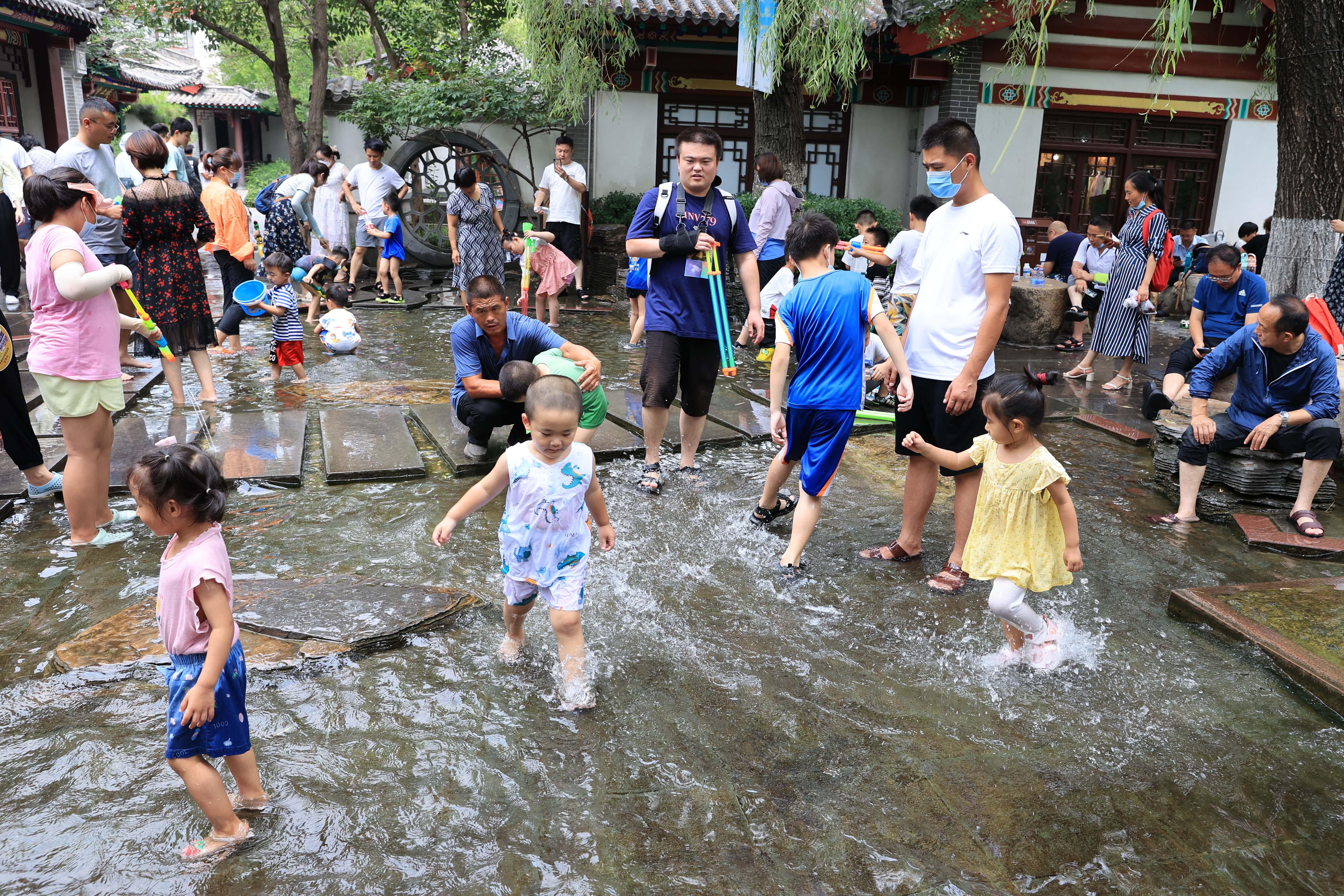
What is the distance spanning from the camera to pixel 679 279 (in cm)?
549

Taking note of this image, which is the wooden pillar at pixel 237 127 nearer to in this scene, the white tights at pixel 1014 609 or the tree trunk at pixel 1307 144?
the tree trunk at pixel 1307 144

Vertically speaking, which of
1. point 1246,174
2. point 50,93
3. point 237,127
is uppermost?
point 237,127

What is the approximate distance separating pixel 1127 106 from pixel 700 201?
39.3 ft

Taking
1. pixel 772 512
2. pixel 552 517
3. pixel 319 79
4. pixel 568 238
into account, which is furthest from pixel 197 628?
pixel 319 79

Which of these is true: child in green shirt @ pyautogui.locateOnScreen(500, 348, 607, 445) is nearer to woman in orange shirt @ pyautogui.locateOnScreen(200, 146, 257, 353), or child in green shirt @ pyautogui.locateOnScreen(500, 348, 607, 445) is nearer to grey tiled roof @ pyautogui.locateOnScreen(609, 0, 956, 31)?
woman in orange shirt @ pyautogui.locateOnScreen(200, 146, 257, 353)

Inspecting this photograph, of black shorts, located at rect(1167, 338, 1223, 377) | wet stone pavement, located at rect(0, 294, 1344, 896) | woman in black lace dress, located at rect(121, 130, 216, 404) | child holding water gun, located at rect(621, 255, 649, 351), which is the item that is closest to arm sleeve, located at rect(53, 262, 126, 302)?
wet stone pavement, located at rect(0, 294, 1344, 896)

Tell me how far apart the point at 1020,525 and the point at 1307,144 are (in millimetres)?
5863

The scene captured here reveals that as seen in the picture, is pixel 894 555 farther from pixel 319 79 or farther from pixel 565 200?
pixel 319 79

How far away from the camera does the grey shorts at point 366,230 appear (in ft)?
40.1

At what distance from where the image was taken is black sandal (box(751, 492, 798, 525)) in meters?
5.22

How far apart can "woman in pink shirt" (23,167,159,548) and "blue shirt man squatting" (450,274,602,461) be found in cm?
170

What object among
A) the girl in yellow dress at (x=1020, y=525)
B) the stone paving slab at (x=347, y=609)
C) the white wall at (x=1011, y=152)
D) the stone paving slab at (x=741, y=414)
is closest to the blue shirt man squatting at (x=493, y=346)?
the stone paving slab at (x=347, y=609)

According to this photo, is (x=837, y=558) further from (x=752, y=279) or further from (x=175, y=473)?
(x=175, y=473)

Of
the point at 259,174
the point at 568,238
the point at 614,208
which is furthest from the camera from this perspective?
the point at 259,174
